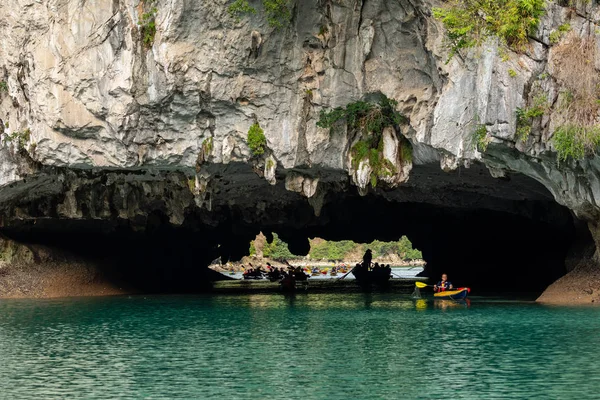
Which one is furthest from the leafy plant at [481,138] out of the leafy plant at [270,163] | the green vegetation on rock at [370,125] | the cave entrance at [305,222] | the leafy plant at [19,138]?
the leafy plant at [19,138]

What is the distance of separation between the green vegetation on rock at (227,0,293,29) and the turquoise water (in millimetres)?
10470

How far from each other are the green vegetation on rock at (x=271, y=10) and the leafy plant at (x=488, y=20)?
5.42 meters

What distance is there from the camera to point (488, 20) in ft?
91.1

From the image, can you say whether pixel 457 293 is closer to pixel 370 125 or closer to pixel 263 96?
pixel 370 125

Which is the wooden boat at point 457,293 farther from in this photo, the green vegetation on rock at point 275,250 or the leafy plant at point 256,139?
the green vegetation on rock at point 275,250

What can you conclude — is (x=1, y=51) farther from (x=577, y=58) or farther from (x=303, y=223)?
(x=577, y=58)

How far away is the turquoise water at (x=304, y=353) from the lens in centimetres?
1748

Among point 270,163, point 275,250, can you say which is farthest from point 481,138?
point 275,250

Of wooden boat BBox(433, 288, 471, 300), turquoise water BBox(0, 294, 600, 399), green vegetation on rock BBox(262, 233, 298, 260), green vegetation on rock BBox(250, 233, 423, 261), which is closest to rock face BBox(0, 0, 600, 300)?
wooden boat BBox(433, 288, 471, 300)

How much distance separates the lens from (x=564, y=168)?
97.0 feet

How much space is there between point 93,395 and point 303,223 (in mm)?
30247

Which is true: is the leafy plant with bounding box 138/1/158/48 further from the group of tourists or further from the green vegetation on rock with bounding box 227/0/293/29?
the group of tourists

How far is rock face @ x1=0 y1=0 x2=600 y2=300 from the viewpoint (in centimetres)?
2881

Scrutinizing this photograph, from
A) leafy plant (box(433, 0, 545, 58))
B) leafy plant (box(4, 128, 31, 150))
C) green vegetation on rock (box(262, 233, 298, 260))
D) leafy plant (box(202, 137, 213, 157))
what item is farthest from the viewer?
green vegetation on rock (box(262, 233, 298, 260))
